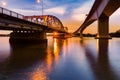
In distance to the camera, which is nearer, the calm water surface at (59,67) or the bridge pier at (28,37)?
the calm water surface at (59,67)

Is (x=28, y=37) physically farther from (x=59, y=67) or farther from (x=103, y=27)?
(x=59, y=67)

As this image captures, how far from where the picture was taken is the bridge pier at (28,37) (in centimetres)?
7000

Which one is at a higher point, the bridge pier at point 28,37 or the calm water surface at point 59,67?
the bridge pier at point 28,37

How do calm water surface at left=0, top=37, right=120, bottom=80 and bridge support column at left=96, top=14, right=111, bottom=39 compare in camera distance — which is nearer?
calm water surface at left=0, top=37, right=120, bottom=80

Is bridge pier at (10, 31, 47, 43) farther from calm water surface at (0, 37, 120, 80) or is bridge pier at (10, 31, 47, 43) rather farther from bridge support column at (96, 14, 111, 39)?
calm water surface at (0, 37, 120, 80)

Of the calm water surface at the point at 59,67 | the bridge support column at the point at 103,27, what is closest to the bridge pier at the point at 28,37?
the bridge support column at the point at 103,27

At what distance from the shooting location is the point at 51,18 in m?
135

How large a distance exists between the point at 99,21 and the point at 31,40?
24943 millimetres

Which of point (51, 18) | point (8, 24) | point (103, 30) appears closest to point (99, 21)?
point (103, 30)

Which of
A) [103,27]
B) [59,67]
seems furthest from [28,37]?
[59,67]

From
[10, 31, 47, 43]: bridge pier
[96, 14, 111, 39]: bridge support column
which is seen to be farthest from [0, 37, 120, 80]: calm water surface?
[96, 14, 111, 39]: bridge support column

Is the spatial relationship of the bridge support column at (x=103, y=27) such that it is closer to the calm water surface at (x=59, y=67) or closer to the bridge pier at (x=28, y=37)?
the bridge pier at (x=28, y=37)

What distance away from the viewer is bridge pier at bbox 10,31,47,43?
230ft

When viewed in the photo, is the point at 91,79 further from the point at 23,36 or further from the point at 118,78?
the point at 23,36
